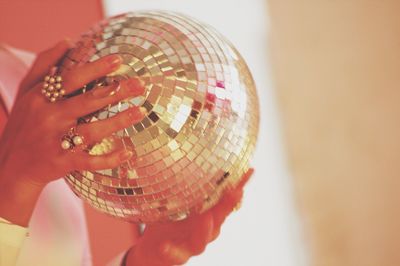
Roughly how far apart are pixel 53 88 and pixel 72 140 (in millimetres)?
54

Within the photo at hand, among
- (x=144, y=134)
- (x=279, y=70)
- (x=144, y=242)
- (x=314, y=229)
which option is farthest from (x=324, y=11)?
(x=144, y=134)

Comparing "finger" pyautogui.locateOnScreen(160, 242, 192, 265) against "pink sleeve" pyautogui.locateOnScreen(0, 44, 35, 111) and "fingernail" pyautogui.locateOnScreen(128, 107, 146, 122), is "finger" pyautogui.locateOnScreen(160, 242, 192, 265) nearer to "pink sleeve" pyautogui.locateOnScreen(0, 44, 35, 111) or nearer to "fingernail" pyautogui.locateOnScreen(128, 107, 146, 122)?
"fingernail" pyautogui.locateOnScreen(128, 107, 146, 122)

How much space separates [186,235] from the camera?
55 centimetres

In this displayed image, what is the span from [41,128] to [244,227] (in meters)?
1.07

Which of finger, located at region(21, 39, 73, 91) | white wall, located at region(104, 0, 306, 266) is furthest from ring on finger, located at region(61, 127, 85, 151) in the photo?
white wall, located at region(104, 0, 306, 266)

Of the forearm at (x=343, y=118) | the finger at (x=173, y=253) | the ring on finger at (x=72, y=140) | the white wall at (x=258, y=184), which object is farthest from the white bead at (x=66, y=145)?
the forearm at (x=343, y=118)

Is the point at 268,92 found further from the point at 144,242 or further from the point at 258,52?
the point at 144,242

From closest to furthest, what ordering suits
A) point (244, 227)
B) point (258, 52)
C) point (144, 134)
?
point (144, 134) < point (244, 227) < point (258, 52)

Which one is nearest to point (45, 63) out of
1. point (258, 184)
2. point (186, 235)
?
point (186, 235)

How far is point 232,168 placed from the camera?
16.9 inches

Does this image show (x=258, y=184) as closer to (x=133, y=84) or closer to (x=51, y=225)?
(x=51, y=225)

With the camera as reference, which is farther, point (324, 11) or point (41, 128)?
point (324, 11)

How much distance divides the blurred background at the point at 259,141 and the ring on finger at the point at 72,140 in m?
0.61

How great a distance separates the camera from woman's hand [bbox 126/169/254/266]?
53cm
